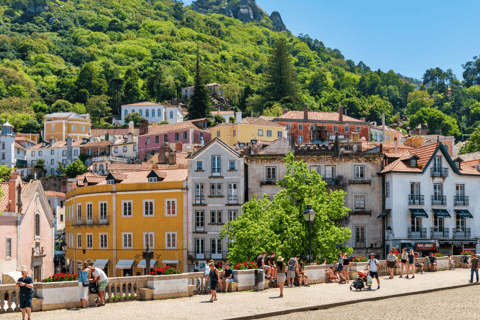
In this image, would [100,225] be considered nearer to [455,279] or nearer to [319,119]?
[455,279]

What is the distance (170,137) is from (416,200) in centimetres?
6531

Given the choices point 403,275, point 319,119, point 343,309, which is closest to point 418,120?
point 319,119

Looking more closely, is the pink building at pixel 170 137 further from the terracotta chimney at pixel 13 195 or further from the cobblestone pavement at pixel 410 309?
the cobblestone pavement at pixel 410 309

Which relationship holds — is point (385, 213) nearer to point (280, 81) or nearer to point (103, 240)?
point (103, 240)

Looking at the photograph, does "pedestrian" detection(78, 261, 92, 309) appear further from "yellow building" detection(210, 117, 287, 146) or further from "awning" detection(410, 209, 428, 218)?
"yellow building" detection(210, 117, 287, 146)

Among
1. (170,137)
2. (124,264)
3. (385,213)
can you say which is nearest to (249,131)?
(170,137)

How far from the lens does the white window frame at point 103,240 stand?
2315 inches

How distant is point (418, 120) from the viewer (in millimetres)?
181750

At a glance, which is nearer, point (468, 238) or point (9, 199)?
point (9, 199)

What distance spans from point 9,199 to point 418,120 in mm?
150948

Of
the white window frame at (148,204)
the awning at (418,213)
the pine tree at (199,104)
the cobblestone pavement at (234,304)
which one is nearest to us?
the cobblestone pavement at (234,304)

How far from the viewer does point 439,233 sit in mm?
58062

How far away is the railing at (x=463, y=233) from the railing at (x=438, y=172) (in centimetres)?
523

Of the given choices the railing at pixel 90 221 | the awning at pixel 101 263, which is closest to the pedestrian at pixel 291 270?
the awning at pixel 101 263
